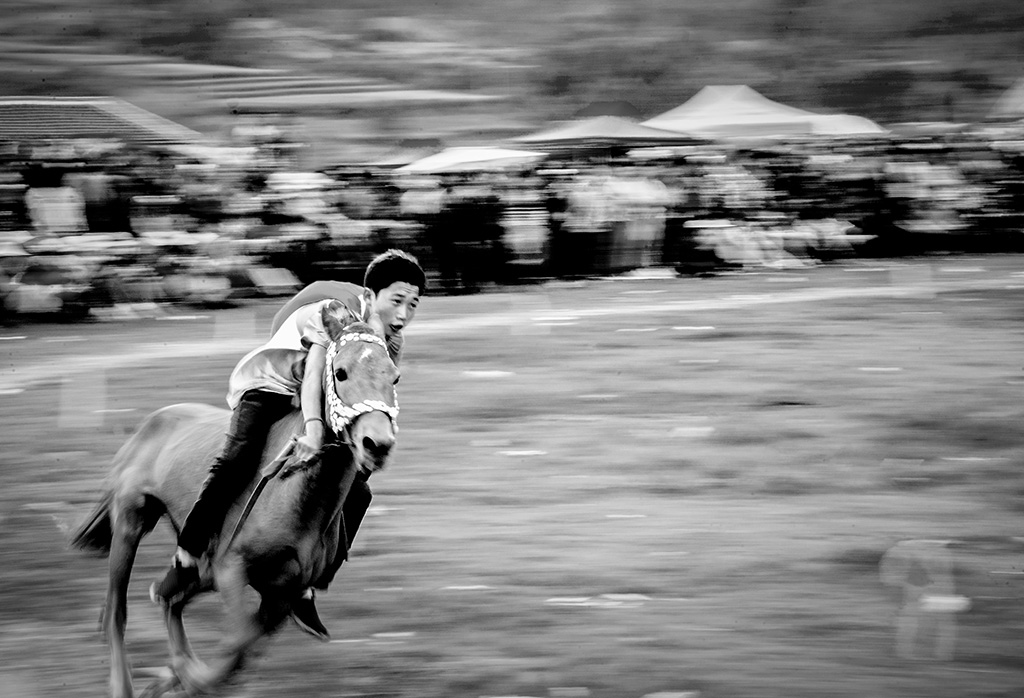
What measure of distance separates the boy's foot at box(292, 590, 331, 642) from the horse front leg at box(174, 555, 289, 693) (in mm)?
229

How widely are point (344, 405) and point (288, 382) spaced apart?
0.89 m

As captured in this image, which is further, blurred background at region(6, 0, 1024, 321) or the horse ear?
blurred background at region(6, 0, 1024, 321)

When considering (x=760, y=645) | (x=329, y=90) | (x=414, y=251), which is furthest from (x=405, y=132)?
(x=760, y=645)

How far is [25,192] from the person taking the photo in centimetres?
1650

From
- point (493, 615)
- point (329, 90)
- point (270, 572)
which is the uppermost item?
point (329, 90)

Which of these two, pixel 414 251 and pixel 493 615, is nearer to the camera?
pixel 493 615

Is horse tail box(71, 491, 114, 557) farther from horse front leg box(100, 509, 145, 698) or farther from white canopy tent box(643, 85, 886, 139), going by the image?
white canopy tent box(643, 85, 886, 139)

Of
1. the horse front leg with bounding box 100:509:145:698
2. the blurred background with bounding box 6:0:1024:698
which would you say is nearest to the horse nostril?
the blurred background with bounding box 6:0:1024:698

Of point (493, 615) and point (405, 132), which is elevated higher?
point (405, 132)

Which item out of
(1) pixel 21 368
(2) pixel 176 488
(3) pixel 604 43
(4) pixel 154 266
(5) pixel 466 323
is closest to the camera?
(2) pixel 176 488

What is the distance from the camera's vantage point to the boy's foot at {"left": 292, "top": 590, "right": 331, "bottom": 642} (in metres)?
5.27

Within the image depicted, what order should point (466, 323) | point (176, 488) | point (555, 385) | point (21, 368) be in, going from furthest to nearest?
point (466, 323) < point (21, 368) < point (555, 385) < point (176, 488)

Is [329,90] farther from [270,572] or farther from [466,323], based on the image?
[270,572]

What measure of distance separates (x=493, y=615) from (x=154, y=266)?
38.5 feet
